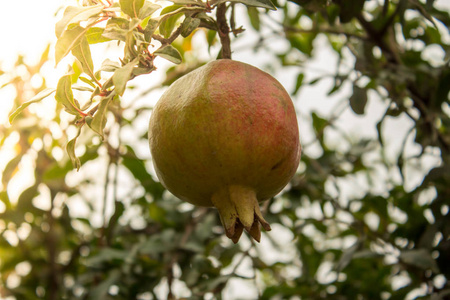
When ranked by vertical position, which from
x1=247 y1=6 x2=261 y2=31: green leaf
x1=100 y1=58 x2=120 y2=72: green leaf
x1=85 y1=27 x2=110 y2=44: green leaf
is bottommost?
x1=247 y1=6 x2=261 y2=31: green leaf

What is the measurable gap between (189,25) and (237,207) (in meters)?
0.31

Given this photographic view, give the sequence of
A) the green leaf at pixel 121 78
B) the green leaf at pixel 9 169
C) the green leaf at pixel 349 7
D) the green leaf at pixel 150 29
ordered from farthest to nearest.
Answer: the green leaf at pixel 9 169 < the green leaf at pixel 349 7 < the green leaf at pixel 150 29 < the green leaf at pixel 121 78

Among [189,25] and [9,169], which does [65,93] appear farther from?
[9,169]

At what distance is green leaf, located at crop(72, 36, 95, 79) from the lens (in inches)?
30.2

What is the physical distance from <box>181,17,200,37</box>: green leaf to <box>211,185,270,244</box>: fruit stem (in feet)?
0.88

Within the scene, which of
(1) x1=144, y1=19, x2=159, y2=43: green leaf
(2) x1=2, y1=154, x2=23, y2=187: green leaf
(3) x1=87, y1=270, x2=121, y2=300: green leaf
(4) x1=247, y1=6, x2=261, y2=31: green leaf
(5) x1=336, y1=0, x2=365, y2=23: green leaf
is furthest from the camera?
(2) x1=2, y1=154, x2=23, y2=187: green leaf

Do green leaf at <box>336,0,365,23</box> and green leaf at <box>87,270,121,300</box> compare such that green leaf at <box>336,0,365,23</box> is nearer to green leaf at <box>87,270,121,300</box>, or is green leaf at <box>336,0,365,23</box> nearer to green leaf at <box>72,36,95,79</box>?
green leaf at <box>72,36,95,79</box>

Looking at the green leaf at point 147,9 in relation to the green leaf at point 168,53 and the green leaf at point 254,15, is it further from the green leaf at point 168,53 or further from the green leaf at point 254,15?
the green leaf at point 254,15

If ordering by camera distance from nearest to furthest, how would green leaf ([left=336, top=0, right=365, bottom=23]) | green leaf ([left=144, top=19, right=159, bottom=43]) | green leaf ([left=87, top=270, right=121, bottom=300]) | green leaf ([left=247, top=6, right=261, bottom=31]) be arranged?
green leaf ([left=144, top=19, right=159, bottom=43])
green leaf ([left=336, top=0, right=365, bottom=23])
green leaf ([left=247, top=6, right=261, bottom=31])
green leaf ([left=87, top=270, right=121, bottom=300])

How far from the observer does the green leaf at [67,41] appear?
69cm

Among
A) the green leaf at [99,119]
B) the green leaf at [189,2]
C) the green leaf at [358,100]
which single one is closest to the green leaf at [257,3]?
the green leaf at [189,2]

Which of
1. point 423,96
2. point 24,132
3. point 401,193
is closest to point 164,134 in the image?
point 423,96

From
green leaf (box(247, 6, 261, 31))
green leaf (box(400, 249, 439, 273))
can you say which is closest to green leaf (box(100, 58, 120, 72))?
green leaf (box(247, 6, 261, 31))

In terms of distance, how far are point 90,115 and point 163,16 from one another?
21 cm
